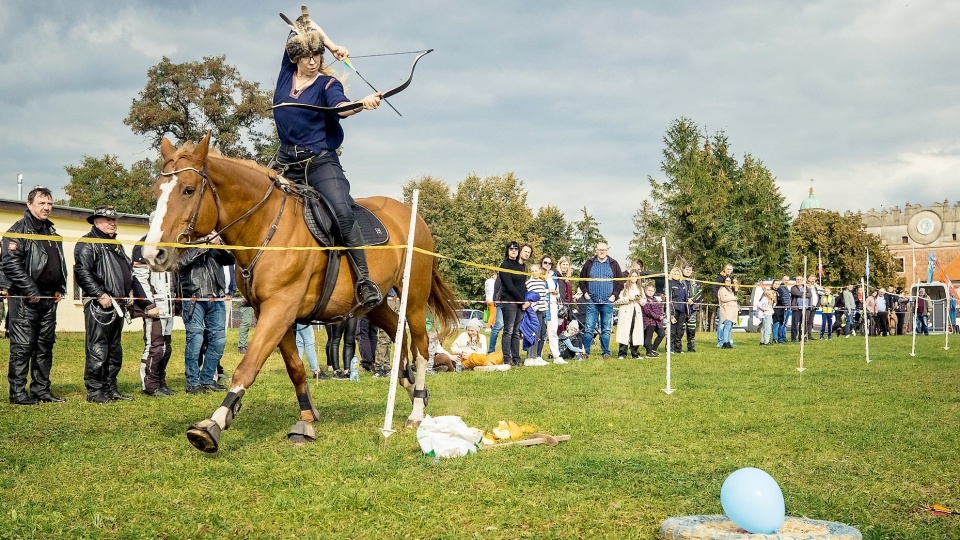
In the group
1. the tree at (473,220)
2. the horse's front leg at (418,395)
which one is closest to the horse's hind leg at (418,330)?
the horse's front leg at (418,395)

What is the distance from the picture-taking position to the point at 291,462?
21.5 ft

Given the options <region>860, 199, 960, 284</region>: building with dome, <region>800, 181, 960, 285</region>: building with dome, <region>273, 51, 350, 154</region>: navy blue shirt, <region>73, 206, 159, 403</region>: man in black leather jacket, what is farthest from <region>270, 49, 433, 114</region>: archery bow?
<region>860, 199, 960, 284</region>: building with dome

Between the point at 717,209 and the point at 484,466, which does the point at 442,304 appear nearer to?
the point at 484,466

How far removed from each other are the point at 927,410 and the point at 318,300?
7.30 metres

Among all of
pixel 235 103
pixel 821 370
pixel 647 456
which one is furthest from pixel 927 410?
pixel 235 103

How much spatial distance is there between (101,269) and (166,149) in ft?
15.8

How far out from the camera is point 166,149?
7156 mm

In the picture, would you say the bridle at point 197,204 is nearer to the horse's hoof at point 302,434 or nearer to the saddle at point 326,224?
the saddle at point 326,224

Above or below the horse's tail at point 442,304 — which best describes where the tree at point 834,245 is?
above

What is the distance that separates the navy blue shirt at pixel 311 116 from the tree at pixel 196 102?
37362 mm

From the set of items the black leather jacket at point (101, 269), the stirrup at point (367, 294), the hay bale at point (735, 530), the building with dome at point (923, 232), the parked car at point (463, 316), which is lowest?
the hay bale at point (735, 530)

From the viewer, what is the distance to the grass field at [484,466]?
489 cm

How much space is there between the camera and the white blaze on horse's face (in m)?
6.65

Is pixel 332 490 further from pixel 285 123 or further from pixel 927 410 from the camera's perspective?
pixel 927 410
